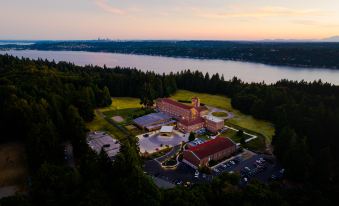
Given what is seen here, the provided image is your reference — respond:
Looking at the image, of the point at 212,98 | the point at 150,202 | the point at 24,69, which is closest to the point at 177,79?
the point at 212,98

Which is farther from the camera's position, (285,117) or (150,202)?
(285,117)

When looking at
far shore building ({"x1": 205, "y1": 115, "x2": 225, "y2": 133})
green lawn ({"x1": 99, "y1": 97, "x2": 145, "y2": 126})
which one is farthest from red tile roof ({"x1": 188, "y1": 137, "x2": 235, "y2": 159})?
green lawn ({"x1": 99, "y1": 97, "x2": 145, "y2": 126})

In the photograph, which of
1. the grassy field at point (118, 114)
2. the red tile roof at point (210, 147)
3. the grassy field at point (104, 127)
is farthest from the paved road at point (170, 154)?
the grassy field at point (104, 127)

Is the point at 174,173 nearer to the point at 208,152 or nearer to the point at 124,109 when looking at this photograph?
the point at 208,152

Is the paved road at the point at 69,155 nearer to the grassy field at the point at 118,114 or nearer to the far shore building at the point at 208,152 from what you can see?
the grassy field at the point at 118,114

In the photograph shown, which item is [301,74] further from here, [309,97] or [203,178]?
[203,178]

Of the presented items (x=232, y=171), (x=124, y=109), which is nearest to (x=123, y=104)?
(x=124, y=109)

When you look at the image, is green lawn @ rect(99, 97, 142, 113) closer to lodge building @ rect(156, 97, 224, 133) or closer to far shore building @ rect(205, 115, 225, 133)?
lodge building @ rect(156, 97, 224, 133)

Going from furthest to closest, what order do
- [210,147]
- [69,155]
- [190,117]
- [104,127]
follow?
[190,117]
[104,127]
[210,147]
[69,155]
